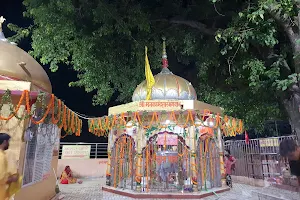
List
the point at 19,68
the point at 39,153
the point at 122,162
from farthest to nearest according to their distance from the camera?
the point at 122,162
the point at 39,153
the point at 19,68

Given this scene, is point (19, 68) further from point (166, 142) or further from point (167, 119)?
point (166, 142)

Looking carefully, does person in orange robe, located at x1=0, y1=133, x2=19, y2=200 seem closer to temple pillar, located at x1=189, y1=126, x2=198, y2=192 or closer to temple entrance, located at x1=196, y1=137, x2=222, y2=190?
temple pillar, located at x1=189, y1=126, x2=198, y2=192

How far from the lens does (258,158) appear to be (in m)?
11.7

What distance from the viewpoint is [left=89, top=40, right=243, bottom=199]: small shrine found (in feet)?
33.6

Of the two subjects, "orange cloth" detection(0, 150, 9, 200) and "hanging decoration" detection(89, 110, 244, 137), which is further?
"hanging decoration" detection(89, 110, 244, 137)

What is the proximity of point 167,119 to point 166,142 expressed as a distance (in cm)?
98

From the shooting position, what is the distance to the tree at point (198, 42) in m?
6.70

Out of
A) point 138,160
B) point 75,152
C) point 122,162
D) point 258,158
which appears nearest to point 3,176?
point 138,160

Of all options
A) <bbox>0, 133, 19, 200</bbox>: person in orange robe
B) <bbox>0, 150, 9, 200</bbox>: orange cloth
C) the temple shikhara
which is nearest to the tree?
the temple shikhara

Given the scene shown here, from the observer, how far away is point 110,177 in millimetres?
11711

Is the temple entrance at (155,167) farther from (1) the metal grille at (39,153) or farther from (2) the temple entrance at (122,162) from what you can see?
(1) the metal grille at (39,153)

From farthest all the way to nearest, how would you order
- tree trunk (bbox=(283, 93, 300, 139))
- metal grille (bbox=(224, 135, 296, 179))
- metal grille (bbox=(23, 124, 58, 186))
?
metal grille (bbox=(224, 135, 296, 179)), metal grille (bbox=(23, 124, 58, 186)), tree trunk (bbox=(283, 93, 300, 139))

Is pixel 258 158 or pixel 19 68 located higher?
pixel 19 68

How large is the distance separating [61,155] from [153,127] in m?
9.23
